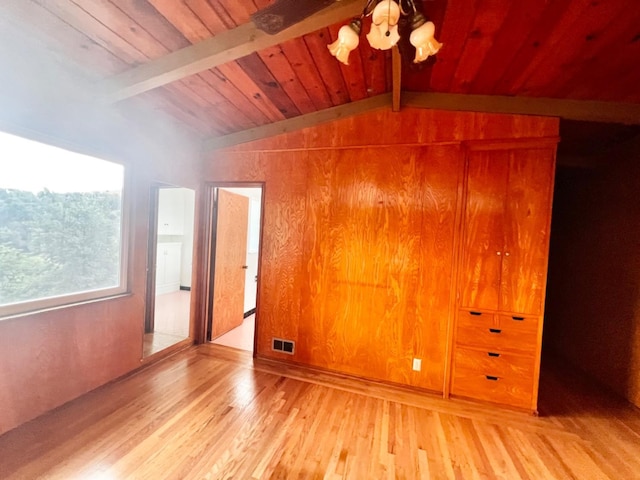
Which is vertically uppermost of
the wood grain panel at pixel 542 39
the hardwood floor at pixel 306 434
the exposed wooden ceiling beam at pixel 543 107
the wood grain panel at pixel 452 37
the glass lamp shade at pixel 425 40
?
the wood grain panel at pixel 452 37

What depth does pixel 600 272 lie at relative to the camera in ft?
9.25

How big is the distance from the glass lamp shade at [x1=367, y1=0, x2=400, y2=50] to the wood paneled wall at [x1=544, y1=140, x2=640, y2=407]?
2992 mm

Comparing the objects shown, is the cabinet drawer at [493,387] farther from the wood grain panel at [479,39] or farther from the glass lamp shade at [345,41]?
the glass lamp shade at [345,41]

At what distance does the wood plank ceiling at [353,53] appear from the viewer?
56.7 inches

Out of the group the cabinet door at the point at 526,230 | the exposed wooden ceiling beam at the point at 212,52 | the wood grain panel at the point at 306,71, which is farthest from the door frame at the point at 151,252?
the cabinet door at the point at 526,230

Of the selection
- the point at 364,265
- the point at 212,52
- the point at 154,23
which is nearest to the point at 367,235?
the point at 364,265

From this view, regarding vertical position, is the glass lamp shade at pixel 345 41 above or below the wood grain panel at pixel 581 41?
below

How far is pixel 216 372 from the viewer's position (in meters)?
2.63

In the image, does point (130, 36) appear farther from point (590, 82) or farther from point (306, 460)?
point (590, 82)

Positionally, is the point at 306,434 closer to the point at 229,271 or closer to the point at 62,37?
the point at 229,271

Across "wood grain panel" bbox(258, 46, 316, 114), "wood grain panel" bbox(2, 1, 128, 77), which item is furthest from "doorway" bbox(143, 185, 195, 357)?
"wood grain panel" bbox(258, 46, 316, 114)

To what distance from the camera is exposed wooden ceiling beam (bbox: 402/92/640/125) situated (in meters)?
2.13

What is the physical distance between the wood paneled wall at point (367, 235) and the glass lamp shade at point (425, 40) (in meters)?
1.43

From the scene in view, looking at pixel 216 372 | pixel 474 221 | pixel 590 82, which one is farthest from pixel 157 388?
pixel 590 82
